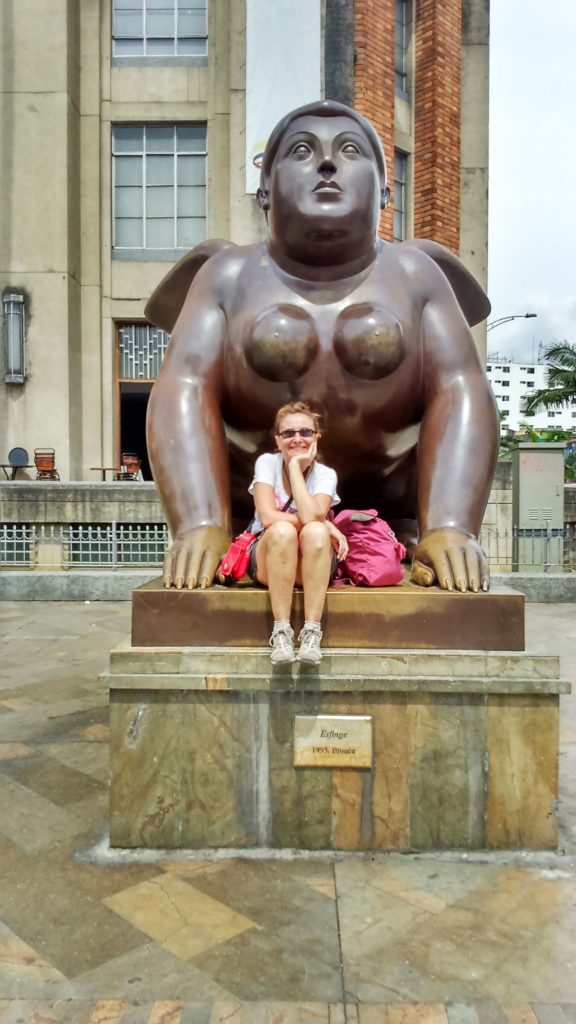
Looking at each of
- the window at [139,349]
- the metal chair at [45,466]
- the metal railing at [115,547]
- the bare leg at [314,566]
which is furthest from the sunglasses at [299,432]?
the window at [139,349]

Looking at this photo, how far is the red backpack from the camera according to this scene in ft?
9.04

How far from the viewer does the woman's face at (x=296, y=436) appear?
268 centimetres

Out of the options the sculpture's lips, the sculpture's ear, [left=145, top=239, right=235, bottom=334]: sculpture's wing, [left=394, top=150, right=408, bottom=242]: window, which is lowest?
[left=145, top=239, right=235, bottom=334]: sculpture's wing

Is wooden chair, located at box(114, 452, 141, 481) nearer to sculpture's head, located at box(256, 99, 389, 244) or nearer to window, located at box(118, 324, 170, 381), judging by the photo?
window, located at box(118, 324, 170, 381)

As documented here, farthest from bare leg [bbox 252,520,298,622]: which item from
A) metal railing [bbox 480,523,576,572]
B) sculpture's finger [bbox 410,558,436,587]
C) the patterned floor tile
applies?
metal railing [bbox 480,523,576,572]

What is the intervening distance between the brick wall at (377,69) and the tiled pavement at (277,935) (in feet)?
36.7

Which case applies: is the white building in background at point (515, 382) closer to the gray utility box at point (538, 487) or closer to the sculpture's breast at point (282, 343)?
the gray utility box at point (538, 487)

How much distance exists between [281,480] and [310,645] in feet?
2.12

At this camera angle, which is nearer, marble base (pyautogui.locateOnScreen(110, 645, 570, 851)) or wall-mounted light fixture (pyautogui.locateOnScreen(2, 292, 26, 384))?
marble base (pyautogui.locateOnScreen(110, 645, 570, 851))

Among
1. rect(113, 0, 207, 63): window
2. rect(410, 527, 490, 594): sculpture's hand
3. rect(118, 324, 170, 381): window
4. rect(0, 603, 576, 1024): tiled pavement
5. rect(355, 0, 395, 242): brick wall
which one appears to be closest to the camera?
rect(0, 603, 576, 1024): tiled pavement

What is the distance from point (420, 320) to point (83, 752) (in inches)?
96.6

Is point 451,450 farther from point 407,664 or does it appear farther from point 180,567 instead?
point 180,567

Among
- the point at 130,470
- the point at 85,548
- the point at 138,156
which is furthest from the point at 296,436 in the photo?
the point at 138,156

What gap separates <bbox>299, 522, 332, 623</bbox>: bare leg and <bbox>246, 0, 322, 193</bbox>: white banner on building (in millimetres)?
10941
